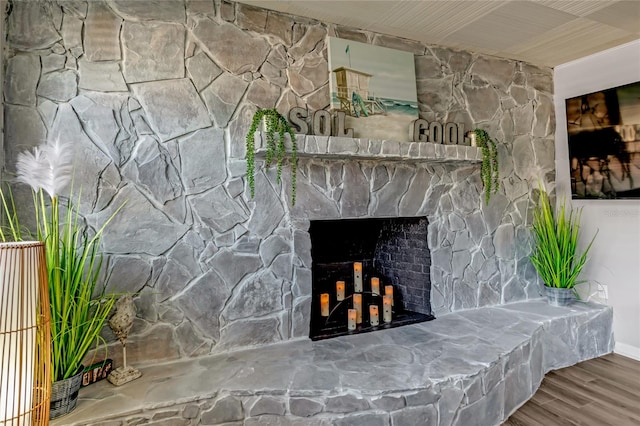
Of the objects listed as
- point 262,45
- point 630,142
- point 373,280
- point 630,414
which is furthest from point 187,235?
point 630,142

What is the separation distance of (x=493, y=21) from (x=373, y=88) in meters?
0.91

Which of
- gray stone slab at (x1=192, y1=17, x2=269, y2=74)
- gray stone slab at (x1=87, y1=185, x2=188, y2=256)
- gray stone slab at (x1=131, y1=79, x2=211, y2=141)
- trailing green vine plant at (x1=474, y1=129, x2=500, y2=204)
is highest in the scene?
gray stone slab at (x1=192, y1=17, x2=269, y2=74)

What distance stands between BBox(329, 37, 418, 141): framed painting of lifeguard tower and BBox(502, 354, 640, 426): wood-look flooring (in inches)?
76.3

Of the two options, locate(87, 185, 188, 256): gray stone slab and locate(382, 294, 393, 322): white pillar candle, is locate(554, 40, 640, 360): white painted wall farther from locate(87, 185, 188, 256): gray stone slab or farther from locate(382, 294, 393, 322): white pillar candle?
A: locate(87, 185, 188, 256): gray stone slab

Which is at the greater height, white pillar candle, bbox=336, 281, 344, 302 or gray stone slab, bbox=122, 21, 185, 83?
gray stone slab, bbox=122, 21, 185, 83

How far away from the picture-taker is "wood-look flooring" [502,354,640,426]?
2168 millimetres

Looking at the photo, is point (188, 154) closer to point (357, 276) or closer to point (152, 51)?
point (152, 51)

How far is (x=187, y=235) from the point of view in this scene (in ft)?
7.02

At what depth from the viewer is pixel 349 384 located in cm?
185

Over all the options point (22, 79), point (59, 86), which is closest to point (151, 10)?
point (59, 86)

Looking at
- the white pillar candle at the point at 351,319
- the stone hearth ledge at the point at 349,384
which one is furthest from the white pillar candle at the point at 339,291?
the stone hearth ledge at the point at 349,384

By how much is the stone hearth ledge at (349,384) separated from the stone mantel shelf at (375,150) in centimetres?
120

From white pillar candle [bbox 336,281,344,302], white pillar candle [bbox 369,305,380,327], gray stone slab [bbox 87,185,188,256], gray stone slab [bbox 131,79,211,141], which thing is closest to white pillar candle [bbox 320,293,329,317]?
white pillar candle [bbox 336,281,344,302]

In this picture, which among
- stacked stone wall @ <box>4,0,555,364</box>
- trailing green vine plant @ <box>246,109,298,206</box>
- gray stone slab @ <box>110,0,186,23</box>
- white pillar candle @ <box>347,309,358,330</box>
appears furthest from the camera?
white pillar candle @ <box>347,309,358,330</box>
